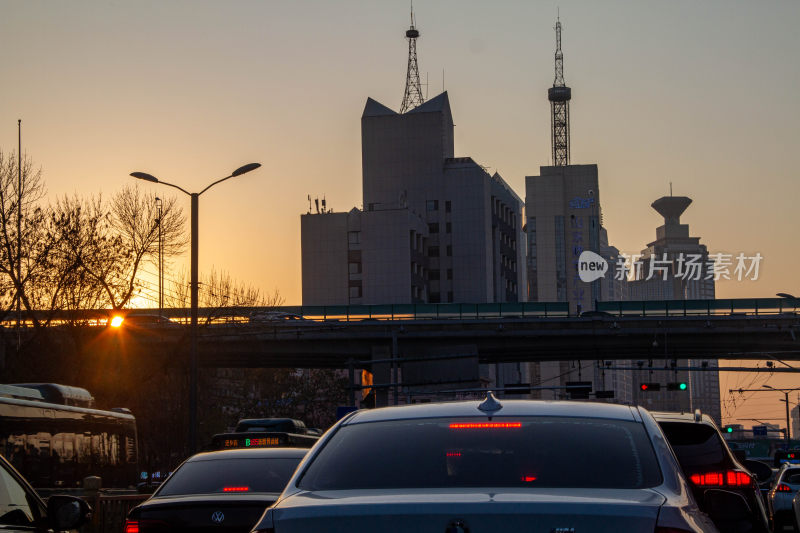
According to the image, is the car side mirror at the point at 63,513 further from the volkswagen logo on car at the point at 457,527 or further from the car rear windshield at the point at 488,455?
the volkswagen logo on car at the point at 457,527

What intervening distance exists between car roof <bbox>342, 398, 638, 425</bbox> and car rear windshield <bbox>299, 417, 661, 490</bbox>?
0.29 ft

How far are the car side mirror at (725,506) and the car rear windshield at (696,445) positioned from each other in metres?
6.33

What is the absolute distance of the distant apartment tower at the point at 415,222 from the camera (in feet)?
420

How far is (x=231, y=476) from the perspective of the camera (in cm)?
1152

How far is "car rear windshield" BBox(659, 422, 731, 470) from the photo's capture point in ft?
39.6

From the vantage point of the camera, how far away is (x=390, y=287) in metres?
125

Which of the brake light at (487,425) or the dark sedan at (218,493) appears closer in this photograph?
the brake light at (487,425)

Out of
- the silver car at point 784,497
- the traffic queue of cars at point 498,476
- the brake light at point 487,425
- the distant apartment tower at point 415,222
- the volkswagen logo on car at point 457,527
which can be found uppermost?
the distant apartment tower at point 415,222

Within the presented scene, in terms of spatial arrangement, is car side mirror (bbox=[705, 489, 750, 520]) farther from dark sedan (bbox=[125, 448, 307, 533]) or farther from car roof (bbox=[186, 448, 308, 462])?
car roof (bbox=[186, 448, 308, 462])

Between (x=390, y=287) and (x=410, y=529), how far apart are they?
12104cm

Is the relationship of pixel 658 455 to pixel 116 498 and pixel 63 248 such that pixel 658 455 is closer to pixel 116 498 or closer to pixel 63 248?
pixel 116 498

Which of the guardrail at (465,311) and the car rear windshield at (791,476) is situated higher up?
the guardrail at (465,311)

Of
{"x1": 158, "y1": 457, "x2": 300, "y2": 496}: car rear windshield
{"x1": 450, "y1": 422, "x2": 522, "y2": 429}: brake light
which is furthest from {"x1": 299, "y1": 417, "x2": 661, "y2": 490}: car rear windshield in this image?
{"x1": 158, "y1": 457, "x2": 300, "y2": 496}: car rear windshield

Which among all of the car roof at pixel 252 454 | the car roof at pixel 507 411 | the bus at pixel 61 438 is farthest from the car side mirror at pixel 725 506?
the bus at pixel 61 438
